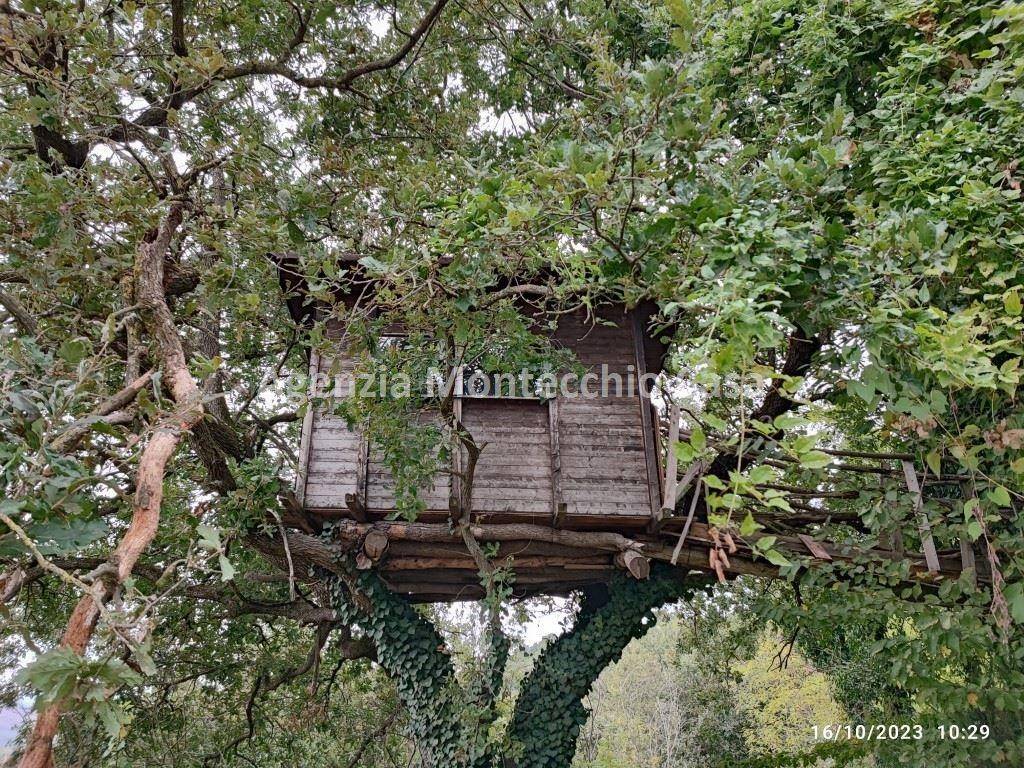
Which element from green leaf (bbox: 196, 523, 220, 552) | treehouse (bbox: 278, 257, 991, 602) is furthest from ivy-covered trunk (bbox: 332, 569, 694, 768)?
green leaf (bbox: 196, 523, 220, 552)

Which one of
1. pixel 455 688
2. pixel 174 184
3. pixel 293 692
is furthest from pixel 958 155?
pixel 293 692

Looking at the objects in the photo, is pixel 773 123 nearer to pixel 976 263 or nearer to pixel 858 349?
pixel 976 263

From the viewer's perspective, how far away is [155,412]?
7.88ft

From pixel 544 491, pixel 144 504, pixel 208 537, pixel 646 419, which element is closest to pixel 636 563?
pixel 544 491

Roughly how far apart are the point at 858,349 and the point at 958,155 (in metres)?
2.01

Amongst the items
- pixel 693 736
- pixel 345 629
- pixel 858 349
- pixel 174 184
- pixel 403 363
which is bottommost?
pixel 693 736

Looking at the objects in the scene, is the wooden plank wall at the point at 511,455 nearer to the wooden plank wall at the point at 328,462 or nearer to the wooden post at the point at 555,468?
the wooden post at the point at 555,468

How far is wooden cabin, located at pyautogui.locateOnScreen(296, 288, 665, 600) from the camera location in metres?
6.82

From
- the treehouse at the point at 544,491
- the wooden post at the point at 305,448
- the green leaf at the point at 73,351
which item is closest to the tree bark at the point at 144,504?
the green leaf at the point at 73,351

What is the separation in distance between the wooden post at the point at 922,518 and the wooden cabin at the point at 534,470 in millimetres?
2229

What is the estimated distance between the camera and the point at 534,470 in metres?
7.05

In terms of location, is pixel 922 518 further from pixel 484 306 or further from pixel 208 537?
pixel 208 537

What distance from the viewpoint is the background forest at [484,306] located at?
8.84ft

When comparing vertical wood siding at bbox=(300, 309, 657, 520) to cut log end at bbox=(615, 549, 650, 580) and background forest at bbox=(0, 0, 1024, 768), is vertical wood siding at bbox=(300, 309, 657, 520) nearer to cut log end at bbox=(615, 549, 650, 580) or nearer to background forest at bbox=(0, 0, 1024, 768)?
cut log end at bbox=(615, 549, 650, 580)
